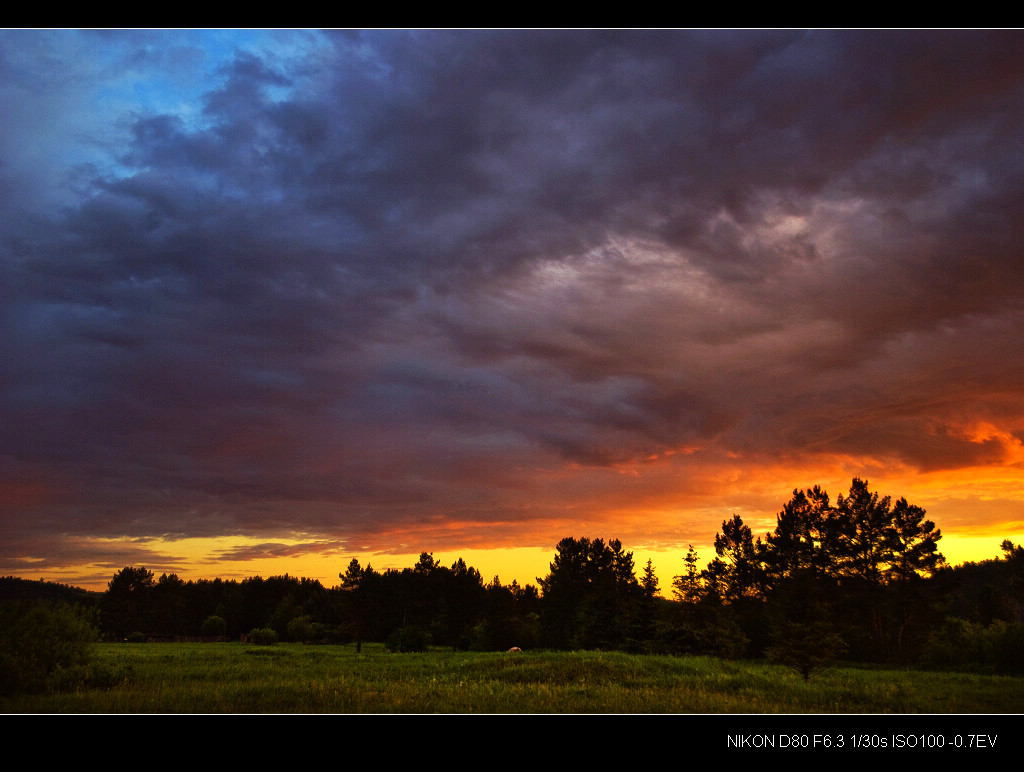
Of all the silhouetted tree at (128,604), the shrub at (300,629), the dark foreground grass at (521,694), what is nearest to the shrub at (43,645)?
the dark foreground grass at (521,694)

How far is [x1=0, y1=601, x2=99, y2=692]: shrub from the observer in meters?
18.4

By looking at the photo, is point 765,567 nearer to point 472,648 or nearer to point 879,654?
point 879,654

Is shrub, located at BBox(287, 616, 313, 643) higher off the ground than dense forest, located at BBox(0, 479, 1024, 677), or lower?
lower

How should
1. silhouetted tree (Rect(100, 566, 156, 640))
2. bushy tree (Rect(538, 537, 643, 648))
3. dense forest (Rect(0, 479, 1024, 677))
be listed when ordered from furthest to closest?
silhouetted tree (Rect(100, 566, 156, 640)), bushy tree (Rect(538, 537, 643, 648)), dense forest (Rect(0, 479, 1024, 677))

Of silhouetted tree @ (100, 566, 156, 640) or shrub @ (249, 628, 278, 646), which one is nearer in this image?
shrub @ (249, 628, 278, 646)

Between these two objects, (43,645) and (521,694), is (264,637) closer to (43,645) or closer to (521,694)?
(43,645)

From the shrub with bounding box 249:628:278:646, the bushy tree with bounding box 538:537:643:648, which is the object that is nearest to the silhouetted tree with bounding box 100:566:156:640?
the shrub with bounding box 249:628:278:646

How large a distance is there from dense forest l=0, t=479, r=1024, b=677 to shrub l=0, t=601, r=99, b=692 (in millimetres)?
14682

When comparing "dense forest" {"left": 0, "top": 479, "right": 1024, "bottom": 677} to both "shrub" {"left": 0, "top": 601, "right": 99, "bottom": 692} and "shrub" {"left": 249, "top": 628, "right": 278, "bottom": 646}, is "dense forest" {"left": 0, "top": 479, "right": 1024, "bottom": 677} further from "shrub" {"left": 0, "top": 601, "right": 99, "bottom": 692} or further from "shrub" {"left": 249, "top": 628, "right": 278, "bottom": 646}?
"shrub" {"left": 0, "top": 601, "right": 99, "bottom": 692}

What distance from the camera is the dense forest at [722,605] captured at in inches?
1822

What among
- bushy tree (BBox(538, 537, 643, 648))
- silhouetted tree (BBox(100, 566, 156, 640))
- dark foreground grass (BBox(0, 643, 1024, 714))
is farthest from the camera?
silhouetted tree (BBox(100, 566, 156, 640))

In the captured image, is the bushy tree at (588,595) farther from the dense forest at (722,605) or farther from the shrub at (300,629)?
the shrub at (300,629)
